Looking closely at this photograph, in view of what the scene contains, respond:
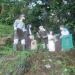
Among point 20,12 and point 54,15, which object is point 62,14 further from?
point 20,12

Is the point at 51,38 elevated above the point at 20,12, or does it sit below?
below

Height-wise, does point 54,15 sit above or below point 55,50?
above

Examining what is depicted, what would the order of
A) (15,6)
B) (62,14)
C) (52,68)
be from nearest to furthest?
(52,68) < (62,14) < (15,6)

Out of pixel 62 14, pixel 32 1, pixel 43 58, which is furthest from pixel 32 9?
pixel 43 58

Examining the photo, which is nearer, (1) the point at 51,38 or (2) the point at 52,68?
(2) the point at 52,68

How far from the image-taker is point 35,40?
941 cm

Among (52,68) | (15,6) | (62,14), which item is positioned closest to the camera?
(52,68)

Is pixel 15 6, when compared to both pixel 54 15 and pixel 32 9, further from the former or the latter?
pixel 54 15

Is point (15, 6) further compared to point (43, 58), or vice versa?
point (15, 6)

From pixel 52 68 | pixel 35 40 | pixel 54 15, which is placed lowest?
pixel 52 68

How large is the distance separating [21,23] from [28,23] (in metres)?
0.45

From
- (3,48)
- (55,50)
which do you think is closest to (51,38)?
(55,50)

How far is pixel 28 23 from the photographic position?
9.20 metres

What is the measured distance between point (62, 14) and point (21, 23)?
1413 millimetres
